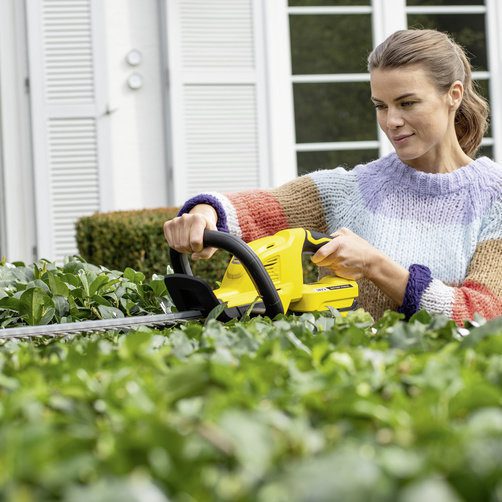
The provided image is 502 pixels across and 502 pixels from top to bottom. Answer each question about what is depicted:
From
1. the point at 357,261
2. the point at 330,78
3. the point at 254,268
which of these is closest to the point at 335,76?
the point at 330,78

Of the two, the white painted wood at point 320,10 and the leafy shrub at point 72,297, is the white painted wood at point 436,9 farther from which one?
the leafy shrub at point 72,297

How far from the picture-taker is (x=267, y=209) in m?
2.61

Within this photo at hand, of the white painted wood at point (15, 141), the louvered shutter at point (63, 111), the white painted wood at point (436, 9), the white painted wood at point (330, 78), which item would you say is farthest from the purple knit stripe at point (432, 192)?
the white painted wood at point (436, 9)

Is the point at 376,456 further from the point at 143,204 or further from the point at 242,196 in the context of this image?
the point at 143,204

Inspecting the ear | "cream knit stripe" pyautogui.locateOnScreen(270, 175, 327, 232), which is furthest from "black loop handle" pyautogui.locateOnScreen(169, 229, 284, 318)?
the ear

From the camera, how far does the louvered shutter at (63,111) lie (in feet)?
22.0

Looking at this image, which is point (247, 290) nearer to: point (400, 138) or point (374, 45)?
point (400, 138)

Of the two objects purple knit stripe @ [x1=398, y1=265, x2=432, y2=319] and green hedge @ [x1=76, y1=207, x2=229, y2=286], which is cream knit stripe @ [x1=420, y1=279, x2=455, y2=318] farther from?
green hedge @ [x1=76, y1=207, x2=229, y2=286]

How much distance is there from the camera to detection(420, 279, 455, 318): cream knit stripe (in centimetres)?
231

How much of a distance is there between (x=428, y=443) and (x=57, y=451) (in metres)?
0.25

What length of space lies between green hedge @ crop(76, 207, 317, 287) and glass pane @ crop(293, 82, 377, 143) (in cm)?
183

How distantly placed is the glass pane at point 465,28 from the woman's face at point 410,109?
4.90m

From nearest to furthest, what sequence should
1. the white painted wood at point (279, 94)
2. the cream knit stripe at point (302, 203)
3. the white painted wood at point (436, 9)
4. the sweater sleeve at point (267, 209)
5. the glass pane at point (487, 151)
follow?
the sweater sleeve at point (267, 209)
the cream knit stripe at point (302, 203)
the white painted wood at point (279, 94)
the white painted wood at point (436, 9)
the glass pane at point (487, 151)

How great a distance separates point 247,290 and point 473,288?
75cm
